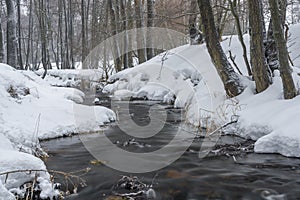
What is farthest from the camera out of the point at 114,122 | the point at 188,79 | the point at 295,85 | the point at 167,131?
the point at 188,79

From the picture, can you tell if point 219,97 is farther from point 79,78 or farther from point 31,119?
point 79,78

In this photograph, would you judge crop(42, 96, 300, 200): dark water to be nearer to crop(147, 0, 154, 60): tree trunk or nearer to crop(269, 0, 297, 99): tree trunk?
crop(269, 0, 297, 99): tree trunk

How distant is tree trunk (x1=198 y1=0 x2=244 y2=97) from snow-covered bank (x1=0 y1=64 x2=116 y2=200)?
2.91m

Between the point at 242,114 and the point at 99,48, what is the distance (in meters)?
16.2

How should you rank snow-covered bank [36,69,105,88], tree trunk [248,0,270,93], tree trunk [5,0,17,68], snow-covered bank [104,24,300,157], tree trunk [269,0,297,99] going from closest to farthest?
1. snow-covered bank [104,24,300,157]
2. tree trunk [269,0,297,99]
3. tree trunk [248,0,270,93]
4. tree trunk [5,0,17,68]
5. snow-covered bank [36,69,105,88]

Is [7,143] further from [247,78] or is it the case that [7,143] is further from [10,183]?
[247,78]

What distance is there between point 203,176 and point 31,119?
139 inches

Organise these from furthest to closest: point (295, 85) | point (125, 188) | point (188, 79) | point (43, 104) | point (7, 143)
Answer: point (188, 79) → point (43, 104) → point (295, 85) → point (7, 143) → point (125, 188)

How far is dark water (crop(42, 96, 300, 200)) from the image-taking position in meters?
3.17

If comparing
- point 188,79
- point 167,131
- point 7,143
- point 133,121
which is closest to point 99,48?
point 188,79

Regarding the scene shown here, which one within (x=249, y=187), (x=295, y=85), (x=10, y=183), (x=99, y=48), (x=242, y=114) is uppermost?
(x=99, y=48)

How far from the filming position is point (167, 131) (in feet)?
20.6

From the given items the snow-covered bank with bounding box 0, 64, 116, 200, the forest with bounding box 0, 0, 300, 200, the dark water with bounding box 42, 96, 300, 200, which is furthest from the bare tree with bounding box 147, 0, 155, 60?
the dark water with bounding box 42, 96, 300, 200

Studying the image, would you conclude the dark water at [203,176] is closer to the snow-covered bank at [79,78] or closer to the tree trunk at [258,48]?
the tree trunk at [258,48]
